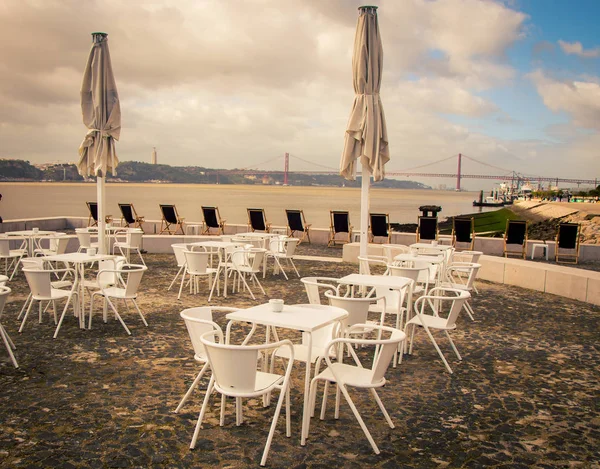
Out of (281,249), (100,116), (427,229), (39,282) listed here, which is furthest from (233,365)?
(427,229)

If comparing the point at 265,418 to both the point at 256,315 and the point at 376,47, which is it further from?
the point at 376,47

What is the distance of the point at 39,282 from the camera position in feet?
17.0

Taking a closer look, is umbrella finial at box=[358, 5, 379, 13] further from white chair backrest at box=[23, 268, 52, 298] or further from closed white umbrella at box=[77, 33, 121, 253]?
white chair backrest at box=[23, 268, 52, 298]

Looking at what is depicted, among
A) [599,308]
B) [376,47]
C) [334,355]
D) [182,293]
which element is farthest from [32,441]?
[599,308]

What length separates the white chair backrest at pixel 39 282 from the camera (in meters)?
5.13

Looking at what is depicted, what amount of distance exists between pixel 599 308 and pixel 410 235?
634 cm

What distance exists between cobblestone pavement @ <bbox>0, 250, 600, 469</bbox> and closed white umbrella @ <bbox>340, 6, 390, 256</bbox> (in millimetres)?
2638

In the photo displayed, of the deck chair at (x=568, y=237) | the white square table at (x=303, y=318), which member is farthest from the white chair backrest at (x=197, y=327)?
the deck chair at (x=568, y=237)

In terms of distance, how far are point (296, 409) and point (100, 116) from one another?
21.1 ft

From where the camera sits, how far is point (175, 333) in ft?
17.5

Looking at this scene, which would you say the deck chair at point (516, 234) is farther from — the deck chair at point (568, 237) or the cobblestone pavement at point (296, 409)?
the cobblestone pavement at point (296, 409)

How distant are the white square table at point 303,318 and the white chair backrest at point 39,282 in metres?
2.57


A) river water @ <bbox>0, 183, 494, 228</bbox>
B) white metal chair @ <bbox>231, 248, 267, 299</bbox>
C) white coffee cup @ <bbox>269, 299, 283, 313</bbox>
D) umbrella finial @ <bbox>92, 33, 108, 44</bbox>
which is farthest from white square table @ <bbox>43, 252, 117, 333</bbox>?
river water @ <bbox>0, 183, 494, 228</bbox>

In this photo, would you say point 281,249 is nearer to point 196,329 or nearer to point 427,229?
point 427,229
